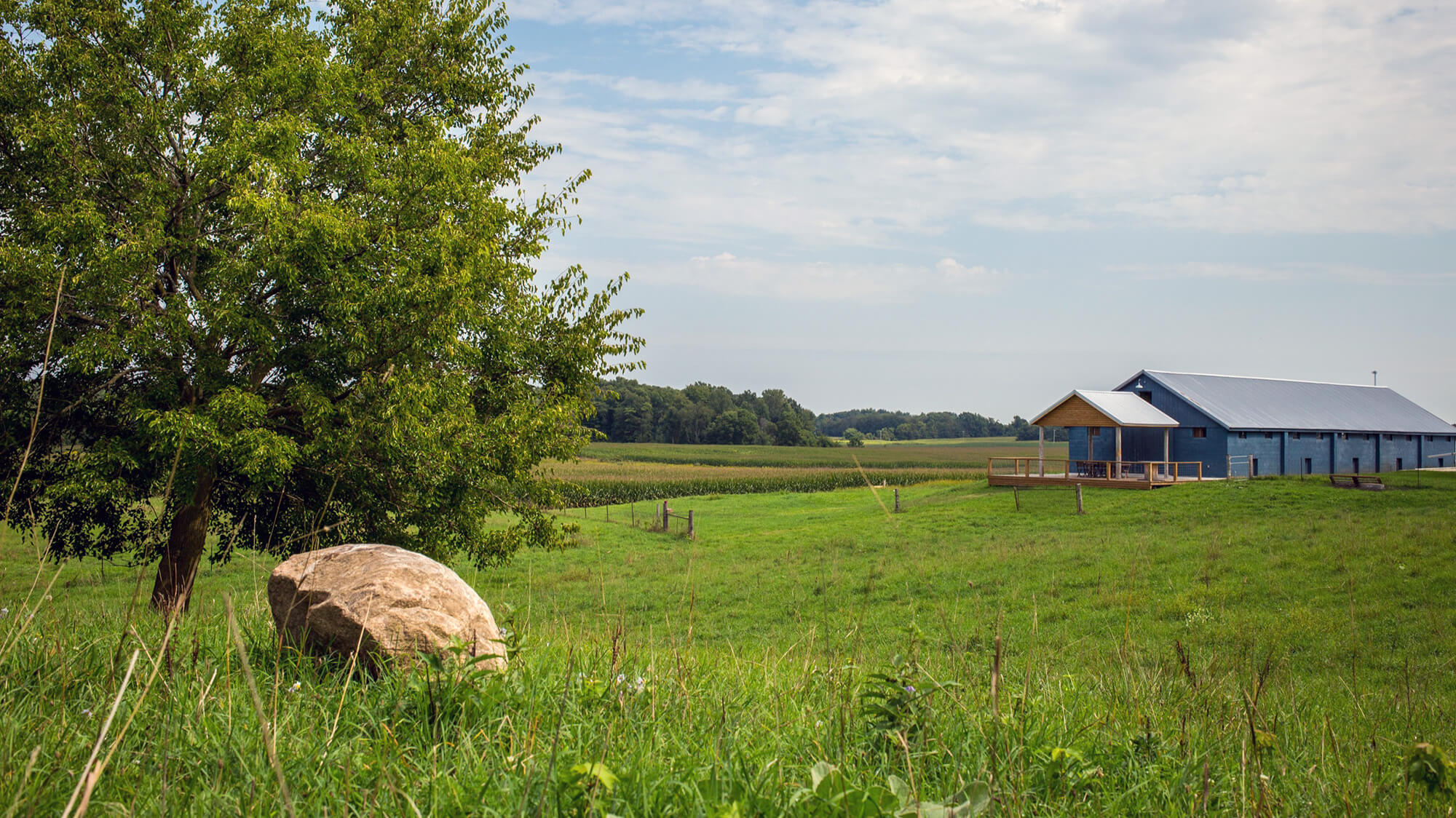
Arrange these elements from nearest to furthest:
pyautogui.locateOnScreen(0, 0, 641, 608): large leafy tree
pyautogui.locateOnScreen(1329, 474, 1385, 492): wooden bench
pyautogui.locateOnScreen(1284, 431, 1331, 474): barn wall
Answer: pyautogui.locateOnScreen(0, 0, 641, 608): large leafy tree
pyautogui.locateOnScreen(1329, 474, 1385, 492): wooden bench
pyautogui.locateOnScreen(1284, 431, 1331, 474): barn wall

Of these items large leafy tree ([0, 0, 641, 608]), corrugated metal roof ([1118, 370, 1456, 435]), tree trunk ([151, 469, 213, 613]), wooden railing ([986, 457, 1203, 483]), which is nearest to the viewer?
large leafy tree ([0, 0, 641, 608])

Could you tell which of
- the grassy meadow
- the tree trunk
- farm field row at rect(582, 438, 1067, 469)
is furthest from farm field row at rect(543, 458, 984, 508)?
the grassy meadow

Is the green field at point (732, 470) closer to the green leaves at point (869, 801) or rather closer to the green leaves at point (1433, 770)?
the green leaves at point (869, 801)

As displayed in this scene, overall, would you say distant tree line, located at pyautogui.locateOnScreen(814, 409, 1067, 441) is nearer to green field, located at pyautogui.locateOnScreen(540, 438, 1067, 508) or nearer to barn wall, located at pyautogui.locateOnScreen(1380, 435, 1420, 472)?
green field, located at pyautogui.locateOnScreen(540, 438, 1067, 508)

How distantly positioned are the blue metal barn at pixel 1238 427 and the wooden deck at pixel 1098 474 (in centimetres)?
45

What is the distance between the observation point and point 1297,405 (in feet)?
130

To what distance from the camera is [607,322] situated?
46.1 feet

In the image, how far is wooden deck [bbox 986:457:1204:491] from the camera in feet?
105

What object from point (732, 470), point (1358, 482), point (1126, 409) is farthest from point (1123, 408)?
point (732, 470)

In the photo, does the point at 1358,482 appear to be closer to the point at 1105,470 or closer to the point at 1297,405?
the point at 1105,470

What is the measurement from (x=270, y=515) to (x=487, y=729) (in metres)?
11.4

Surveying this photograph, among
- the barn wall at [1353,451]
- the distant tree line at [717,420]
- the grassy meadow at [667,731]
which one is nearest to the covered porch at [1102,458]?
the barn wall at [1353,451]

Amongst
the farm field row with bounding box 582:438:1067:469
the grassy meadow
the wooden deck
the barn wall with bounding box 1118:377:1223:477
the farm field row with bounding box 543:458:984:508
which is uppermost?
the barn wall with bounding box 1118:377:1223:477

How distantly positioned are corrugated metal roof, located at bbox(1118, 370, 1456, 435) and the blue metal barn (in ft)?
0.23
